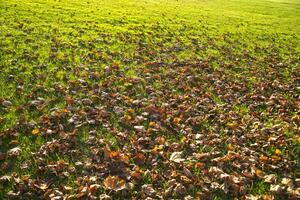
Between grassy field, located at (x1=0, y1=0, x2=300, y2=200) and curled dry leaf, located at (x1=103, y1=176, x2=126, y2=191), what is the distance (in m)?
0.02

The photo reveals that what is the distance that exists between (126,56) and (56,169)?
22.3 ft

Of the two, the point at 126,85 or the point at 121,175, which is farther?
the point at 126,85

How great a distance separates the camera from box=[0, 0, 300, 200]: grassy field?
16.8 feet

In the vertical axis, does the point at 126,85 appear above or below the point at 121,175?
above

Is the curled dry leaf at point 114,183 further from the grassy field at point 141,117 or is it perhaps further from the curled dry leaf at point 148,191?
the curled dry leaf at point 148,191

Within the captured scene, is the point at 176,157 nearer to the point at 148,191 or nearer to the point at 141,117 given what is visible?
the point at 148,191

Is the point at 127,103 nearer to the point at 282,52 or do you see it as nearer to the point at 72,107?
the point at 72,107

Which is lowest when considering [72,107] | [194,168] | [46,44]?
[194,168]

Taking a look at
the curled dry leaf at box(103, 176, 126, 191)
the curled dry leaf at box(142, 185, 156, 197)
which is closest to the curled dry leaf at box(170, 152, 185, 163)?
the curled dry leaf at box(142, 185, 156, 197)

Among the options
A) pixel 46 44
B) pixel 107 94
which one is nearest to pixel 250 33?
pixel 46 44

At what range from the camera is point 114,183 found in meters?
4.91

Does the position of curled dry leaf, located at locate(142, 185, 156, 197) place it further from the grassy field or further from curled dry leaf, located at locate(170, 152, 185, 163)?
curled dry leaf, located at locate(170, 152, 185, 163)

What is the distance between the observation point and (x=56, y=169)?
203 inches

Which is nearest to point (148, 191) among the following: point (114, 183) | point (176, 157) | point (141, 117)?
point (114, 183)
